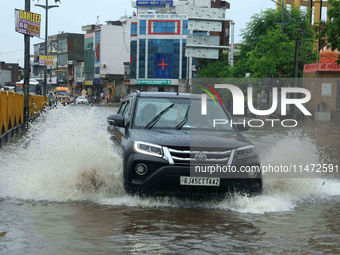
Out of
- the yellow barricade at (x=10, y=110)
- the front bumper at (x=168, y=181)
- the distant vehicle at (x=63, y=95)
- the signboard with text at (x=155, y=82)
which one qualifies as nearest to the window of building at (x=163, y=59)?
the signboard with text at (x=155, y=82)

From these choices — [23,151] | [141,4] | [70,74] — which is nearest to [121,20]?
[141,4]

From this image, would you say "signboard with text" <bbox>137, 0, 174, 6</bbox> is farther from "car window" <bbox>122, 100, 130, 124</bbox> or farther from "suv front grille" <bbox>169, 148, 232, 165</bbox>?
"suv front grille" <bbox>169, 148, 232, 165</bbox>

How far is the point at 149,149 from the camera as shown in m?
7.93

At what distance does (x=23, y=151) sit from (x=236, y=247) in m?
10.3

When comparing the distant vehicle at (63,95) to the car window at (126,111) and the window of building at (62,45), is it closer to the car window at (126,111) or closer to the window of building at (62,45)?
the window of building at (62,45)

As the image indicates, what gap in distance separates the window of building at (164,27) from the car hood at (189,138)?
311 feet

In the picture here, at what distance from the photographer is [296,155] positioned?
441 inches

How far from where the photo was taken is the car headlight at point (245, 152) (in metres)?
8.03

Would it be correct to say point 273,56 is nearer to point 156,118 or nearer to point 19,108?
point 19,108

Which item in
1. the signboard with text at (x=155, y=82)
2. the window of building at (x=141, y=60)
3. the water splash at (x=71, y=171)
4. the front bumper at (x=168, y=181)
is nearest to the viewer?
the front bumper at (x=168, y=181)

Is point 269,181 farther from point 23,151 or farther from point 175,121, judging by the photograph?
point 23,151

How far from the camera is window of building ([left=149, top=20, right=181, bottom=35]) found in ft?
337

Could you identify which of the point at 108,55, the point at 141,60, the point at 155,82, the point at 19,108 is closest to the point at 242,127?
the point at 19,108

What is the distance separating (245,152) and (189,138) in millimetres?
727
